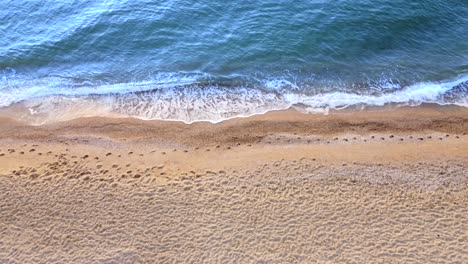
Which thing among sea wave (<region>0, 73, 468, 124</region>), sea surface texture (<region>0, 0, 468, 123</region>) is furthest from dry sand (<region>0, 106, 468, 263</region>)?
sea surface texture (<region>0, 0, 468, 123</region>)

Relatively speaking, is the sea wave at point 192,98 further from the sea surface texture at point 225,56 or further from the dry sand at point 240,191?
the dry sand at point 240,191

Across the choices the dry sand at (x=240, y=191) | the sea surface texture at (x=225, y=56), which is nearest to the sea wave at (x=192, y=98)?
the sea surface texture at (x=225, y=56)

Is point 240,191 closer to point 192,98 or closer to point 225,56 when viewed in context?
point 192,98

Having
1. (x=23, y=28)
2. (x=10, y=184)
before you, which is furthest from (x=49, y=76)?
(x=10, y=184)

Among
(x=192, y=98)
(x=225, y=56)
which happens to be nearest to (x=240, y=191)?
(x=192, y=98)

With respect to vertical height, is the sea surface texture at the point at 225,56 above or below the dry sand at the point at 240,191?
above

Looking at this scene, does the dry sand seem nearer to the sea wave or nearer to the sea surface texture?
the sea wave
